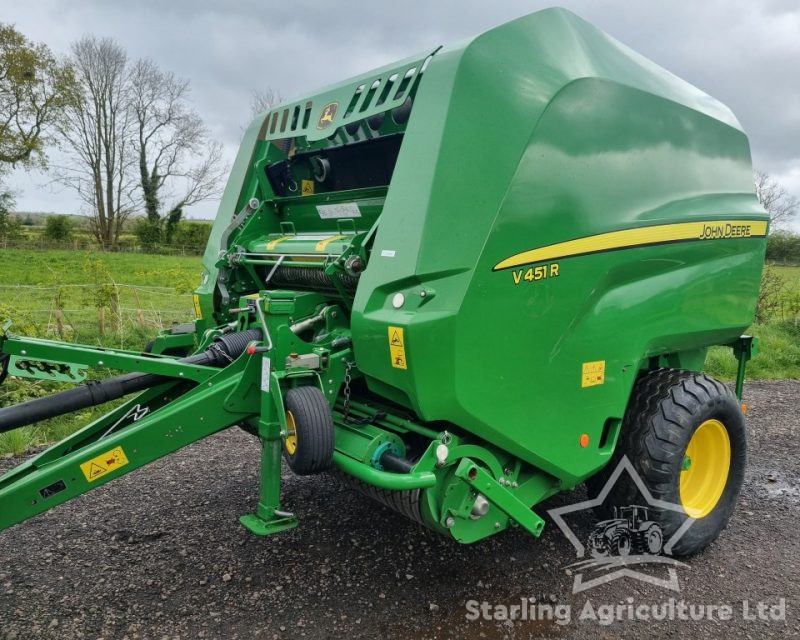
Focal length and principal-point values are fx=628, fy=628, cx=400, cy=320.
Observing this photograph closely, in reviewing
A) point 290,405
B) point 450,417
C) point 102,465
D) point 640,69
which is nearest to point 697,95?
point 640,69

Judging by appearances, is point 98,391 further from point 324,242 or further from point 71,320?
point 71,320

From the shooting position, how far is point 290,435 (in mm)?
2375

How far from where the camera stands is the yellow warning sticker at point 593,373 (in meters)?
2.73

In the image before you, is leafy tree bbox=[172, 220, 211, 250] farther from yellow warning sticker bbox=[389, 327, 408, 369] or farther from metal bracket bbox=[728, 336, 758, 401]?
yellow warning sticker bbox=[389, 327, 408, 369]

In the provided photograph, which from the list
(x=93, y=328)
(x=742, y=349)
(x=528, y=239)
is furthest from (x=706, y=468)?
(x=93, y=328)

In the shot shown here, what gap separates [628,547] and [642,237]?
1.57 metres

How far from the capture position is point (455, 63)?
241cm

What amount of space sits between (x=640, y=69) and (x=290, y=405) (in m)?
2.29

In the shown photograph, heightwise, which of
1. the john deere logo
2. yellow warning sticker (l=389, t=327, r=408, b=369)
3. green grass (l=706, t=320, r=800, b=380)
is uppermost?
the john deere logo

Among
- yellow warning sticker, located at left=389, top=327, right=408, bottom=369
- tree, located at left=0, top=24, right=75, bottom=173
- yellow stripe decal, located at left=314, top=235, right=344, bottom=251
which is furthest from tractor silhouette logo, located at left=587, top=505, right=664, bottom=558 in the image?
tree, located at left=0, top=24, right=75, bottom=173

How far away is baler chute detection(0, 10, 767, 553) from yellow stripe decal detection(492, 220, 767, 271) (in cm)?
1

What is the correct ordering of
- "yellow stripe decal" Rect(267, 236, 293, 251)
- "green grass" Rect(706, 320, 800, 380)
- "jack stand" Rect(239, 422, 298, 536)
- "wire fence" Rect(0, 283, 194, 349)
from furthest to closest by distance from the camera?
"green grass" Rect(706, 320, 800, 380) → "wire fence" Rect(0, 283, 194, 349) → "yellow stripe decal" Rect(267, 236, 293, 251) → "jack stand" Rect(239, 422, 298, 536)

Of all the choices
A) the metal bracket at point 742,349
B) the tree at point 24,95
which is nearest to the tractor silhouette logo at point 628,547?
the metal bracket at point 742,349

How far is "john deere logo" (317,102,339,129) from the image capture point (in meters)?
3.14
